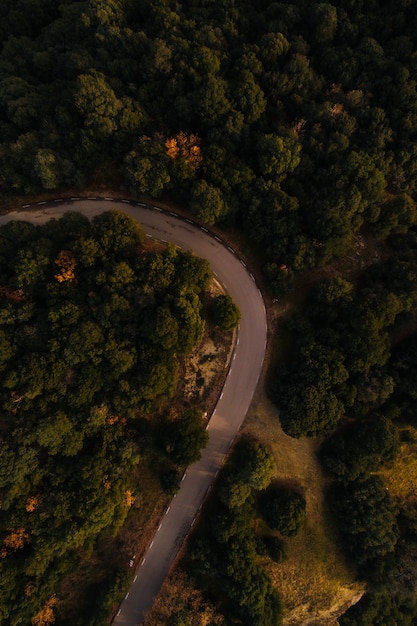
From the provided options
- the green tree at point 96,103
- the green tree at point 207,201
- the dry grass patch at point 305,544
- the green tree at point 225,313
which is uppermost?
the green tree at point 96,103

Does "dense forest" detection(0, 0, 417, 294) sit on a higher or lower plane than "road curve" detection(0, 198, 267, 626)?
higher

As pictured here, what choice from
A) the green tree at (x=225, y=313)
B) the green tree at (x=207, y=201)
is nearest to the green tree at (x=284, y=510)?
the green tree at (x=225, y=313)

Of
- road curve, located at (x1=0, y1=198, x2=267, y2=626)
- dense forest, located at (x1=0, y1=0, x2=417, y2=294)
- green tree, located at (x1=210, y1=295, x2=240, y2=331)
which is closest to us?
dense forest, located at (x1=0, y1=0, x2=417, y2=294)

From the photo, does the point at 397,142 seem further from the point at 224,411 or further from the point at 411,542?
the point at 411,542

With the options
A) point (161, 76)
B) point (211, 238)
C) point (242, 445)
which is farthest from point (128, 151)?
point (242, 445)

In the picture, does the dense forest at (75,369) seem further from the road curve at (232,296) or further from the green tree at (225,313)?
the road curve at (232,296)

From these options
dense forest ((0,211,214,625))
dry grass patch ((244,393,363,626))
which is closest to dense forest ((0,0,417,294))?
dense forest ((0,211,214,625))

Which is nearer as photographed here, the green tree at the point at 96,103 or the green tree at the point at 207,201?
the green tree at the point at 96,103

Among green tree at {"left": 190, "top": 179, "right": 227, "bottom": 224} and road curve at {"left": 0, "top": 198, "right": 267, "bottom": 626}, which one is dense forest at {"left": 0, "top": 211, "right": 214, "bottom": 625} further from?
road curve at {"left": 0, "top": 198, "right": 267, "bottom": 626}

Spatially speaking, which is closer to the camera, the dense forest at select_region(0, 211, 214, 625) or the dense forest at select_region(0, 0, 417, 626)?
the dense forest at select_region(0, 211, 214, 625)
